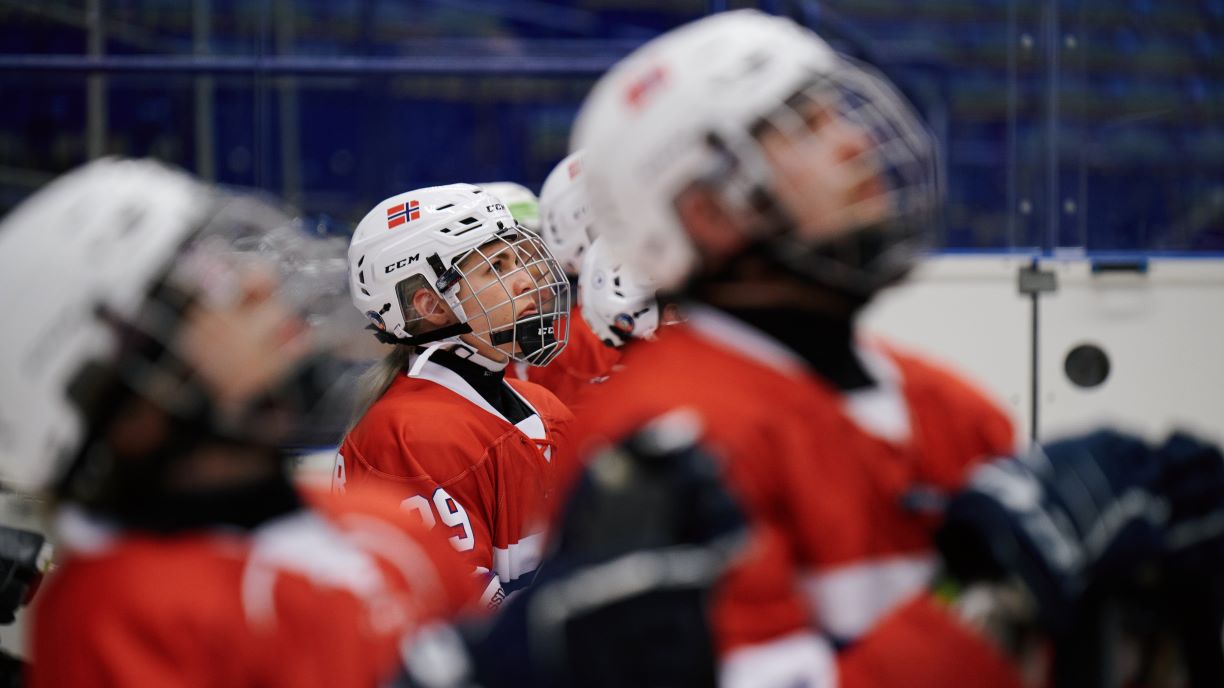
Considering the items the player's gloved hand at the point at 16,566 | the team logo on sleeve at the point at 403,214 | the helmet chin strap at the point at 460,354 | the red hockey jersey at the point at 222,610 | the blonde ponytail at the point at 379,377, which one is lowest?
the player's gloved hand at the point at 16,566

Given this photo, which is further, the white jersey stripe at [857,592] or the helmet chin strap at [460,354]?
the helmet chin strap at [460,354]

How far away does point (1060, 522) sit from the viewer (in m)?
1.29

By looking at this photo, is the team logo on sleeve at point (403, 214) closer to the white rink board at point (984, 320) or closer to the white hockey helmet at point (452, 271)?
the white hockey helmet at point (452, 271)

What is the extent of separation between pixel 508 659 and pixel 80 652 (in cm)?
38

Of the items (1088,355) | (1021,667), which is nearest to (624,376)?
(1021,667)

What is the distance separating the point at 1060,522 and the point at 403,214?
6.93 feet

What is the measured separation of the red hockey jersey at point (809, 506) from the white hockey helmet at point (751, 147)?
10 centimetres

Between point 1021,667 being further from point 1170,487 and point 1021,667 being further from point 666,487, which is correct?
point 666,487

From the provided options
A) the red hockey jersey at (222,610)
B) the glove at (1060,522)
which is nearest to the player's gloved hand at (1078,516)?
the glove at (1060,522)

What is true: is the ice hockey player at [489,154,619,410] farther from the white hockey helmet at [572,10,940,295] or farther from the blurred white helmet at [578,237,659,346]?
the white hockey helmet at [572,10,940,295]

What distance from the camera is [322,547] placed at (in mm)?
1416

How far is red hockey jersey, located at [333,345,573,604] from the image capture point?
2.87m

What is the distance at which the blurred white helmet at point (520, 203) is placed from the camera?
4.75 m

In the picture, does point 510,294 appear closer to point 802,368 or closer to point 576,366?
point 576,366
